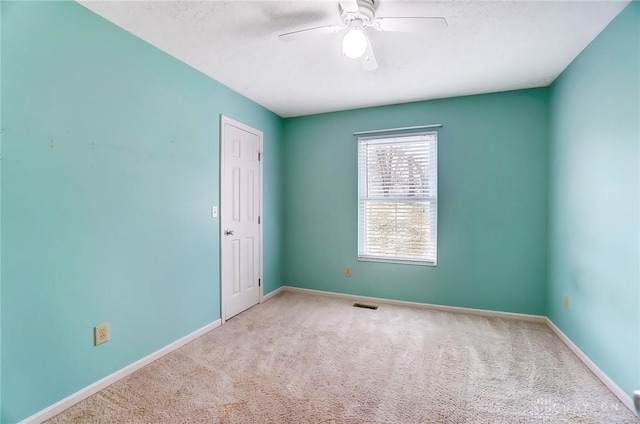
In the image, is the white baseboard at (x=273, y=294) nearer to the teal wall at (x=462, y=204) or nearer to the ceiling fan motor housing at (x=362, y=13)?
the teal wall at (x=462, y=204)

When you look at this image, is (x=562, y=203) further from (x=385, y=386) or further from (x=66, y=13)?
(x=66, y=13)

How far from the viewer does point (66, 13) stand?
5.78 feet

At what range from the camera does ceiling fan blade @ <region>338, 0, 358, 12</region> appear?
1728mm

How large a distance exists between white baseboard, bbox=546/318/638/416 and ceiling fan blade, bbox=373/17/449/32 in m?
2.49

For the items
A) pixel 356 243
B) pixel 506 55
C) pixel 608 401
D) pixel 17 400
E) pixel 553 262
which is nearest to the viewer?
pixel 17 400

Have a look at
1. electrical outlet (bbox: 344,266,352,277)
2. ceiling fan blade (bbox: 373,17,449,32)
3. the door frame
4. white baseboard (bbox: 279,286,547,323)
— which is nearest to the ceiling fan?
ceiling fan blade (bbox: 373,17,449,32)

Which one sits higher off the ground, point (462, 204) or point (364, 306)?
point (462, 204)

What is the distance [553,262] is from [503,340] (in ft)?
3.15

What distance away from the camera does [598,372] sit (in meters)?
2.06

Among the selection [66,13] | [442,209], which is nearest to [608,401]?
[442,209]

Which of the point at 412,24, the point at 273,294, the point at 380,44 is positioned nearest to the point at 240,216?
the point at 273,294

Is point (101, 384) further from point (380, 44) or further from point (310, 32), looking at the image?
point (380, 44)

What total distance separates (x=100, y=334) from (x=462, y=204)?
352cm

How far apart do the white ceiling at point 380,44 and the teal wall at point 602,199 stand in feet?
0.80
